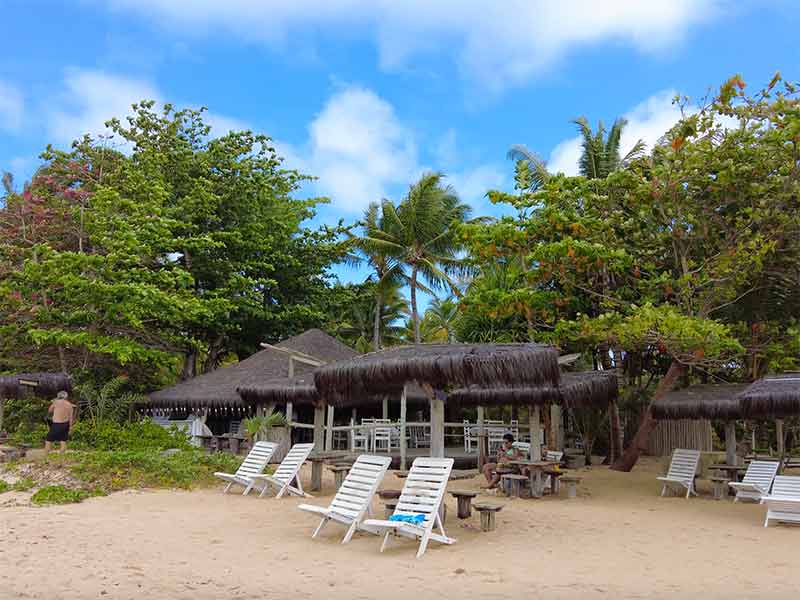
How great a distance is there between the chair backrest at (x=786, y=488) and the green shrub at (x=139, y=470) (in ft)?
31.3

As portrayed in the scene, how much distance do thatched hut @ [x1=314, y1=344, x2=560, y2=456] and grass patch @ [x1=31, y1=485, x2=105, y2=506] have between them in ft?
15.8

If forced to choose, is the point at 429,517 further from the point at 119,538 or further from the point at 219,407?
the point at 219,407

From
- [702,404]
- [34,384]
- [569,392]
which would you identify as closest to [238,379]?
[34,384]

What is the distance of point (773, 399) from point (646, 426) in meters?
4.86

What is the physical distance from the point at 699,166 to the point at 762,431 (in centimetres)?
1172

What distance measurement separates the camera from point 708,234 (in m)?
14.9

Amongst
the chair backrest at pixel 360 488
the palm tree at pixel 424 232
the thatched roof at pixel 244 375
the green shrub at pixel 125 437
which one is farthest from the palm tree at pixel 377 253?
the chair backrest at pixel 360 488

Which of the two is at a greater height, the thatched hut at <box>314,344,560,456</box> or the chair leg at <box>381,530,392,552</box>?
the thatched hut at <box>314,344,560,456</box>

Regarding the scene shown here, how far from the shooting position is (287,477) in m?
11.9

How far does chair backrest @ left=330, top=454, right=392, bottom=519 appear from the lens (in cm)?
806

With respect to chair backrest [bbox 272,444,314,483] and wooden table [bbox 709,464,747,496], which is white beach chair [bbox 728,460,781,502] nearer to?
wooden table [bbox 709,464,747,496]

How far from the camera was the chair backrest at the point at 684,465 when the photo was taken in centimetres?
1281

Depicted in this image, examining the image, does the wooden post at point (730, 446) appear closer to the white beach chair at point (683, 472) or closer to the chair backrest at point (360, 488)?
the white beach chair at point (683, 472)

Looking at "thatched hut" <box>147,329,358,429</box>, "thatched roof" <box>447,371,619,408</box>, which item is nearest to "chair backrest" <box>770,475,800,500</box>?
"thatched roof" <box>447,371,619,408</box>
